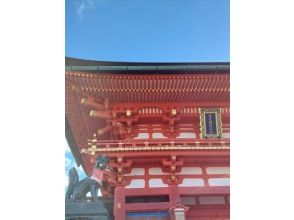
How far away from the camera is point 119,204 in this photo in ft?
6.74

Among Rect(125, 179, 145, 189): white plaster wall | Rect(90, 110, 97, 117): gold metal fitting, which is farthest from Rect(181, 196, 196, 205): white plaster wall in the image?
Rect(90, 110, 97, 117): gold metal fitting

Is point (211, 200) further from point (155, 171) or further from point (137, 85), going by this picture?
point (137, 85)

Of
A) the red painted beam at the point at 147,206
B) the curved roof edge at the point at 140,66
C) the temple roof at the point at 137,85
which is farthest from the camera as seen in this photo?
the red painted beam at the point at 147,206

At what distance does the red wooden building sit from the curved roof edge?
10 millimetres

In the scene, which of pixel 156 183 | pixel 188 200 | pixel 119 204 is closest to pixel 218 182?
pixel 188 200

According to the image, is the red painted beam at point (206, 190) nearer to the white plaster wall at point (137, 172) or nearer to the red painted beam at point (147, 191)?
the red painted beam at point (147, 191)

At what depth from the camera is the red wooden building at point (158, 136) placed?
6.75ft

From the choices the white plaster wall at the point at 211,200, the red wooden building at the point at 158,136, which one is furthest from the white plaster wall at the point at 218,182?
the white plaster wall at the point at 211,200

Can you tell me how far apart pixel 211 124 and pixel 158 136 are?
26cm
